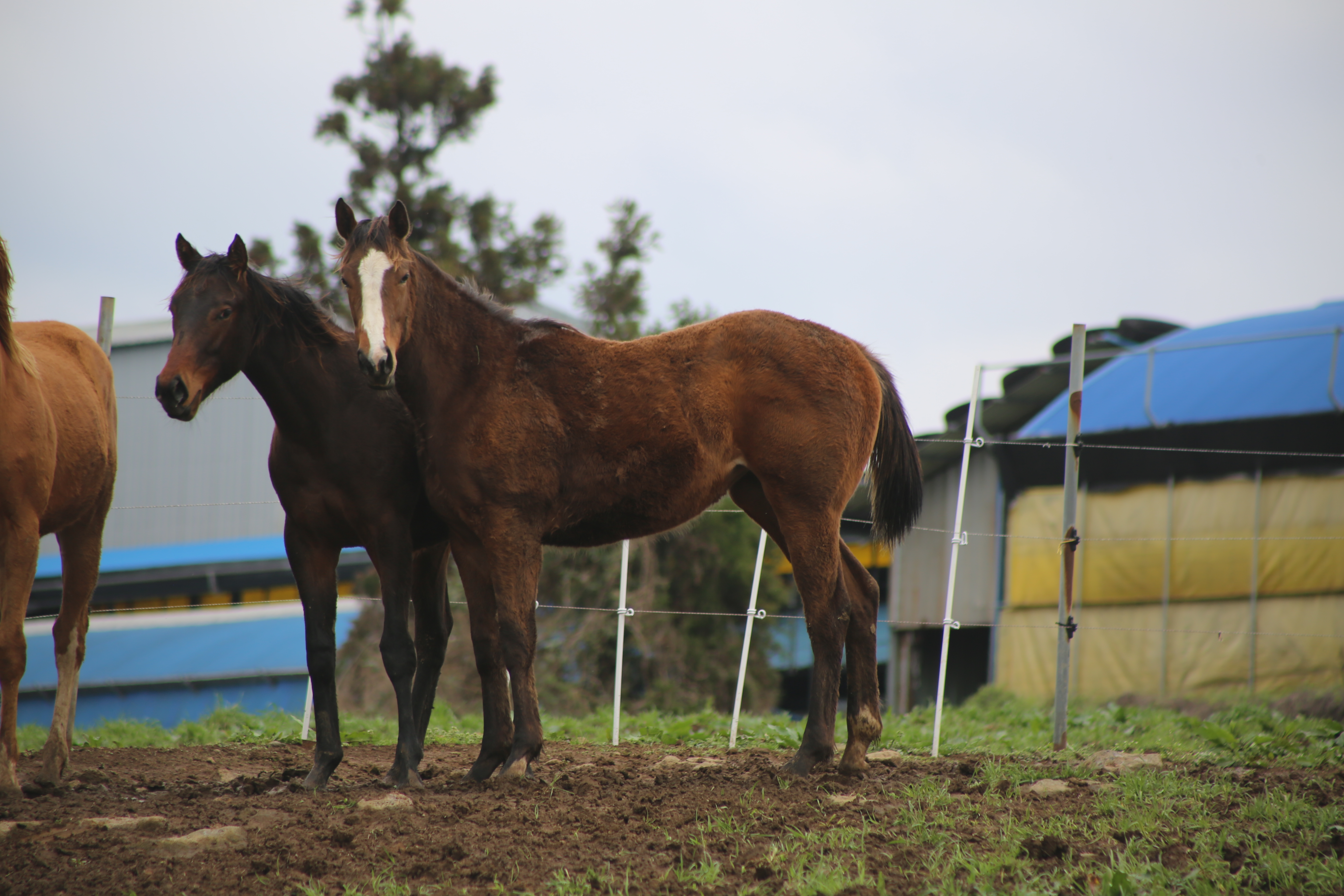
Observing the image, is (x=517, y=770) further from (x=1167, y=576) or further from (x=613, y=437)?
Answer: (x=1167, y=576)

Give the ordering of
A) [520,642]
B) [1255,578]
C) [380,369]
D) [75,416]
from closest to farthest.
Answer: [380,369]
[520,642]
[75,416]
[1255,578]

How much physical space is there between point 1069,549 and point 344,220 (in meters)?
4.78

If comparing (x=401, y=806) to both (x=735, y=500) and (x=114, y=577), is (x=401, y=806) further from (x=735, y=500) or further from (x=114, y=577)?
(x=114, y=577)

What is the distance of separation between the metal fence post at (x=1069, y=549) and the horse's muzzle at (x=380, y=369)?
419cm

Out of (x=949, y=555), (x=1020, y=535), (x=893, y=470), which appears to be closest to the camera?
(x=893, y=470)

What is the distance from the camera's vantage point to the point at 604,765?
6.00m

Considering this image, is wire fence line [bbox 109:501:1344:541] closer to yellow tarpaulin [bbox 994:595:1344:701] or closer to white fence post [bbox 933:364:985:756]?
white fence post [bbox 933:364:985:756]

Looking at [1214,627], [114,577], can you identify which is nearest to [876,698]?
[1214,627]

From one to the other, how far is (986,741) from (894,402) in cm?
264

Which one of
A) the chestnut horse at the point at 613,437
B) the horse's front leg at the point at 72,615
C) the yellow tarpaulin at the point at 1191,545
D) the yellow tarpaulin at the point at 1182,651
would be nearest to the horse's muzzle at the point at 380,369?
the chestnut horse at the point at 613,437

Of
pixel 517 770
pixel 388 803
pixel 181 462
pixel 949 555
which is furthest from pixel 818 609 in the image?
pixel 181 462

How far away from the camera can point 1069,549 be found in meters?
6.97

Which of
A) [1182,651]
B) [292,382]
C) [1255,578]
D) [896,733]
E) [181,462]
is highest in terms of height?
[292,382]

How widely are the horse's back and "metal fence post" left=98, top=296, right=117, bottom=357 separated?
3.44 ft
